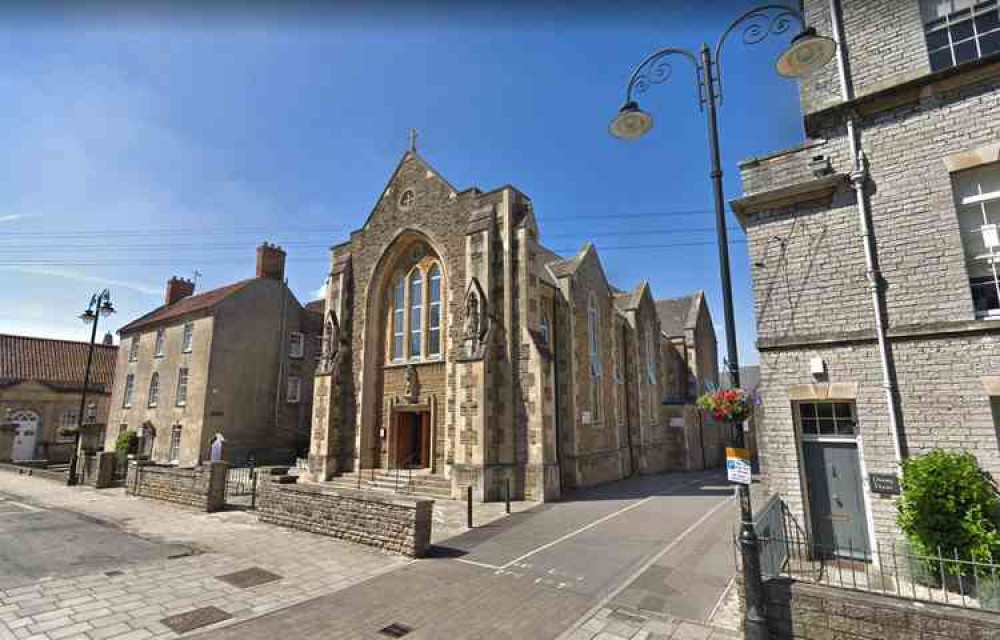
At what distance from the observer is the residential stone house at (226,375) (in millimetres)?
25969

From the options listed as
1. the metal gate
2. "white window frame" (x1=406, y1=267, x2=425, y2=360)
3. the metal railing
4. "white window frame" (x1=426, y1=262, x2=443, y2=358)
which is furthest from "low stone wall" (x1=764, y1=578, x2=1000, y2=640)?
"white window frame" (x1=406, y1=267, x2=425, y2=360)

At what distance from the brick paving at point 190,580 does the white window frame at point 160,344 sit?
1876cm

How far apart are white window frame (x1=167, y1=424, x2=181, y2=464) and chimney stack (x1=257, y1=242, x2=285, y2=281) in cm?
981

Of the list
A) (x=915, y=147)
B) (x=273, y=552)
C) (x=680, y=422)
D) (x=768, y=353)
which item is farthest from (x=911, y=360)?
(x=680, y=422)

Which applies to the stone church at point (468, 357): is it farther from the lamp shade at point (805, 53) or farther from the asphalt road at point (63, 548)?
the lamp shade at point (805, 53)

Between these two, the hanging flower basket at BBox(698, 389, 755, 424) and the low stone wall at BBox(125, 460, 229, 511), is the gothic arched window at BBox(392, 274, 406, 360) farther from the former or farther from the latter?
the hanging flower basket at BBox(698, 389, 755, 424)

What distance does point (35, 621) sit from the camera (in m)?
6.39

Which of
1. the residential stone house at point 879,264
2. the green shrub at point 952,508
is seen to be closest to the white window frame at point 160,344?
the residential stone house at point 879,264

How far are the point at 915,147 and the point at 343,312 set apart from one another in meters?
20.0

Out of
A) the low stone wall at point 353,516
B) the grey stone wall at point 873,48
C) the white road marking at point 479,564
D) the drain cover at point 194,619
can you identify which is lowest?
the white road marking at point 479,564

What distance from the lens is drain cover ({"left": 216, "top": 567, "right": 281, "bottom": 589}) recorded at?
26.3 ft

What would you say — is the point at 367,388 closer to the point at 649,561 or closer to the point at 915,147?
the point at 649,561

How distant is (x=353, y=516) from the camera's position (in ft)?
35.0

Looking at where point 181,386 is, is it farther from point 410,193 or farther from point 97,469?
point 410,193
